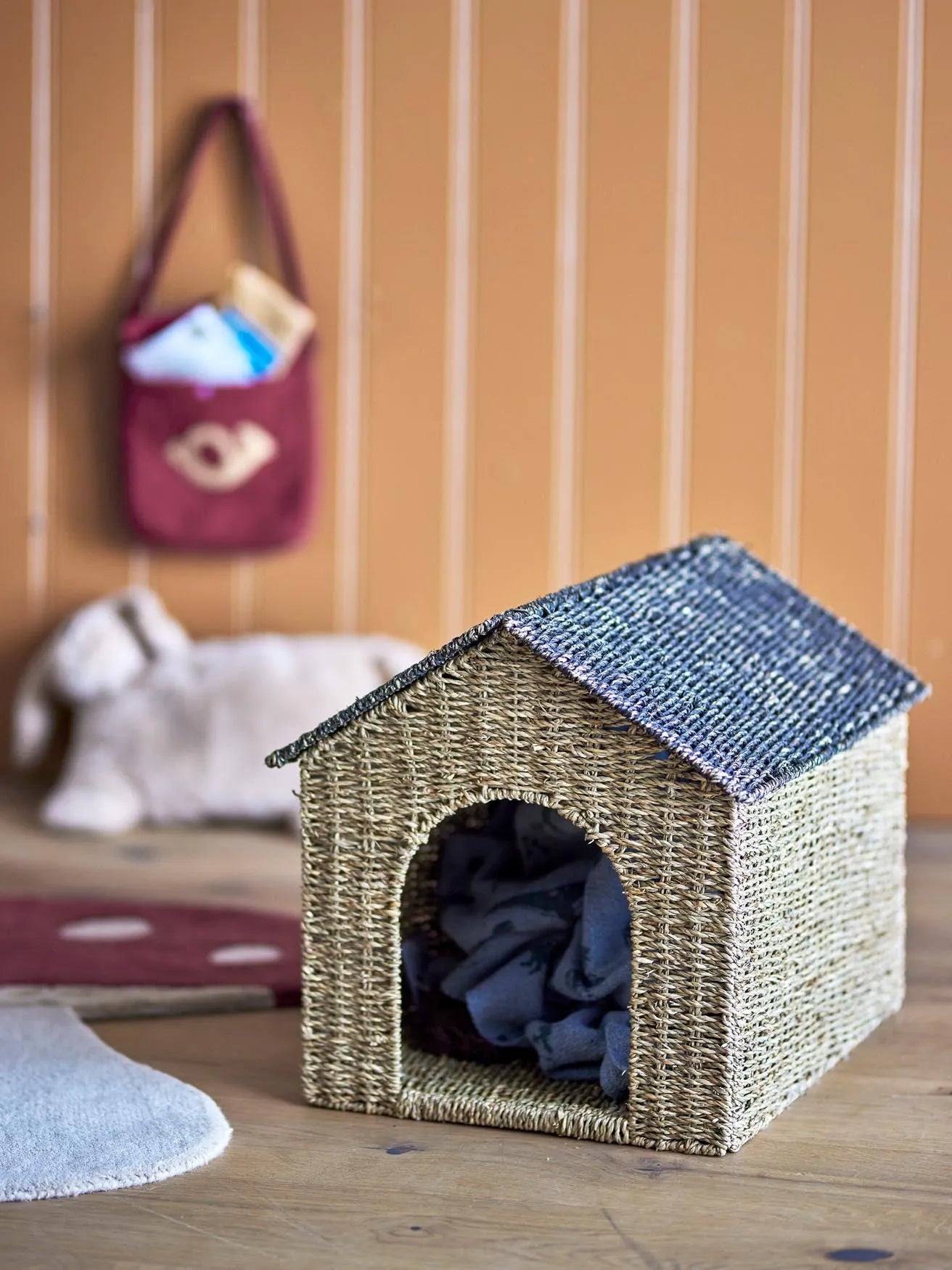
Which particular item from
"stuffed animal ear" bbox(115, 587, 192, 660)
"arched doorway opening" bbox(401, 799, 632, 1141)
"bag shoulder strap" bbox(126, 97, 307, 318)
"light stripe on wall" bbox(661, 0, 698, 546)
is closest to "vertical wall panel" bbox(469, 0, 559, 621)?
"light stripe on wall" bbox(661, 0, 698, 546)

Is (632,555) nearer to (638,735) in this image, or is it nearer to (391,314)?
(391,314)

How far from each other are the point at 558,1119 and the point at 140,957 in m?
0.61

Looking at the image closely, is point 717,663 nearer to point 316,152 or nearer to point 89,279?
point 316,152

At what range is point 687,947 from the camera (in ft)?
3.80

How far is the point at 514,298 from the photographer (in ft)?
7.41

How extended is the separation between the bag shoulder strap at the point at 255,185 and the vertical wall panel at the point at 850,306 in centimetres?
70

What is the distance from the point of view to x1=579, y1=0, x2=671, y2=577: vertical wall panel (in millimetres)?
2197

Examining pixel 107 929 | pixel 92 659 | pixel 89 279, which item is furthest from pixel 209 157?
pixel 107 929

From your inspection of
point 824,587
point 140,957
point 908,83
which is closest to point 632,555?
point 824,587

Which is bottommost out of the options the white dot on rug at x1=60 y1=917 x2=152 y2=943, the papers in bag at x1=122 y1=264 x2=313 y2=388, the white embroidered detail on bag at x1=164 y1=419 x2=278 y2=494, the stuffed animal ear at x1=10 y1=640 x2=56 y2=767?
the white dot on rug at x1=60 y1=917 x2=152 y2=943

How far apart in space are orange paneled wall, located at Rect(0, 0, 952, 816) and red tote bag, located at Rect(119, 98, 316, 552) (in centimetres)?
4

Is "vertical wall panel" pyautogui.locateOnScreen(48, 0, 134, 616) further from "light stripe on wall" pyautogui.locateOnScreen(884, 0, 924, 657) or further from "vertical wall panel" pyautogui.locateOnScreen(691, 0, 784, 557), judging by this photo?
"light stripe on wall" pyautogui.locateOnScreen(884, 0, 924, 657)

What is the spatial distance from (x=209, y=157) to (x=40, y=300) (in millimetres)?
311

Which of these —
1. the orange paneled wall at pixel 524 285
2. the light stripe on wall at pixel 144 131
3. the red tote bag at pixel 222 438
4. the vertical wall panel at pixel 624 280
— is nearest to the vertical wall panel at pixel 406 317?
the orange paneled wall at pixel 524 285
